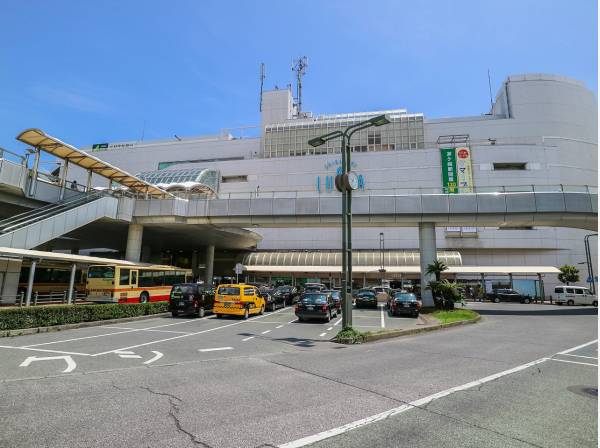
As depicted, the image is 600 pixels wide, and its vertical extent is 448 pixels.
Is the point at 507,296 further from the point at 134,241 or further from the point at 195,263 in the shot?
the point at 195,263

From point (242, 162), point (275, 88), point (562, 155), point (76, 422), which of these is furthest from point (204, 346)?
point (275, 88)

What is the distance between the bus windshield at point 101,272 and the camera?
69.8 feet

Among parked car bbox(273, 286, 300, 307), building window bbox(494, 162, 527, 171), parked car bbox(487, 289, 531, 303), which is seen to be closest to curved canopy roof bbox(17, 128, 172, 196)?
parked car bbox(273, 286, 300, 307)

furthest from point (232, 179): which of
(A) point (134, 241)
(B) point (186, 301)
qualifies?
(B) point (186, 301)

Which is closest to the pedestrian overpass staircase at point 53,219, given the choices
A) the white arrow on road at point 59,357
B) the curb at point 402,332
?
the white arrow on road at point 59,357

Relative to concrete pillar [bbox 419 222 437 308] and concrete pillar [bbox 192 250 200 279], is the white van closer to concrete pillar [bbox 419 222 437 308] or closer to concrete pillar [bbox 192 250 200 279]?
concrete pillar [bbox 419 222 437 308]

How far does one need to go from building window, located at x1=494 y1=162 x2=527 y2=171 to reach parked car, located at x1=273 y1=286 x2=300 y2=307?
41.6 m

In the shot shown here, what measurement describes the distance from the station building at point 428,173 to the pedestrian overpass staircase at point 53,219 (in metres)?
15.8

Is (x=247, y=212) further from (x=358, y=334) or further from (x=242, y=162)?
(x=242, y=162)

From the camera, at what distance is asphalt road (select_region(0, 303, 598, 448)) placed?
419cm

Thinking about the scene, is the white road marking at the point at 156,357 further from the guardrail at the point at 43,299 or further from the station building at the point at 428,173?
the station building at the point at 428,173

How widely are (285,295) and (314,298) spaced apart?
10517mm

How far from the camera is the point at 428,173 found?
5544cm

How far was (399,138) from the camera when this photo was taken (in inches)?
2435
